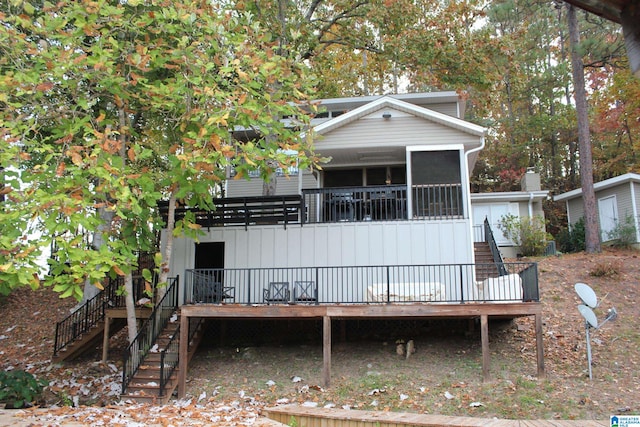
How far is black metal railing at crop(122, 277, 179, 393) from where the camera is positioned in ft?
39.0

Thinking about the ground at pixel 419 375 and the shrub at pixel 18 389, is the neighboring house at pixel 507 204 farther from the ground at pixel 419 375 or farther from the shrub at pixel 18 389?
the shrub at pixel 18 389

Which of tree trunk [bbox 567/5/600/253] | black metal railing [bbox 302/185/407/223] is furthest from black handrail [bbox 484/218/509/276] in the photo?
tree trunk [bbox 567/5/600/253]

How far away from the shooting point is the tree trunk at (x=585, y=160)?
66.7 feet

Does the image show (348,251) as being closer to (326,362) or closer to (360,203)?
(360,203)

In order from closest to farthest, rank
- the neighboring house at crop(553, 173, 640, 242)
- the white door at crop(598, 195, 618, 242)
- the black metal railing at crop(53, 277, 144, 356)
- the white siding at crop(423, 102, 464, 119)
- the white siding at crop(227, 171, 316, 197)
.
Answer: the black metal railing at crop(53, 277, 144, 356), the white siding at crop(227, 171, 316, 197), the white siding at crop(423, 102, 464, 119), the neighboring house at crop(553, 173, 640, 242), the white door at crop(598, 195, 618, 242)

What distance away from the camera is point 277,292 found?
13508mm

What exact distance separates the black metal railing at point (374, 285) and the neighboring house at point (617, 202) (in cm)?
1021

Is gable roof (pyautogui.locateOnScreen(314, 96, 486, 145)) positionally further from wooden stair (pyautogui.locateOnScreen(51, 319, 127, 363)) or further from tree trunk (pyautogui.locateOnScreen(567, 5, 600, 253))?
tree trunk (pyautogui.locateOnScreen(567, 5, 600, 253))

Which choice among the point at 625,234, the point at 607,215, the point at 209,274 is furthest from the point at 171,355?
the point at 607,215

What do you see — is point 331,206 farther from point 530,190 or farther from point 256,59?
point 530,190

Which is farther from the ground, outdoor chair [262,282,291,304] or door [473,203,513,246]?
door [473,203,513,246]

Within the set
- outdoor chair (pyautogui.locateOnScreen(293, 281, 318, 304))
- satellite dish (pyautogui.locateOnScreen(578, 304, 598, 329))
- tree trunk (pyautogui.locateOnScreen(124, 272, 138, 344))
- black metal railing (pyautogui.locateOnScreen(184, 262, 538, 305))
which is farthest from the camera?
outdoor chair (pyautogui.locateOnScreen(293, 281, 318, 304))

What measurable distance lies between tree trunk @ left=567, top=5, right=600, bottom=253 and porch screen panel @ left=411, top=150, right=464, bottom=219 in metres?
8.44

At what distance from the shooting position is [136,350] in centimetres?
1235
